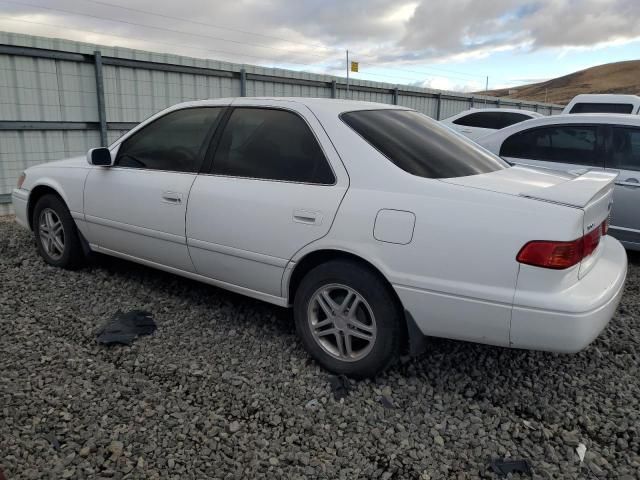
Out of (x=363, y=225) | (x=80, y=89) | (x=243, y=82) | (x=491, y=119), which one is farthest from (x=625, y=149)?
(x=80, y=89)

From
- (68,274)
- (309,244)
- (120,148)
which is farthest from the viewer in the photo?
(68,274)

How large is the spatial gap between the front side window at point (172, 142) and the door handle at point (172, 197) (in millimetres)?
190

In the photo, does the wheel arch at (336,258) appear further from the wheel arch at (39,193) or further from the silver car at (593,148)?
the silver car at (593,148)

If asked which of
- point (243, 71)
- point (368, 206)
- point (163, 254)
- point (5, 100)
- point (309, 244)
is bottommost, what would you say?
point (163, 254)

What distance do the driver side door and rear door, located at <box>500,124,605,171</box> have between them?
358 cm

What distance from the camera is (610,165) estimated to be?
5.36 m

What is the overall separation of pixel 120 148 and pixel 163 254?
1.03 meters

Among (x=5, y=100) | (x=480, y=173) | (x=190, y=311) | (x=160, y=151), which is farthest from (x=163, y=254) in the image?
(x=5, y=100)

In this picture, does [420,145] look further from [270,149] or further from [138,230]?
[138,230]

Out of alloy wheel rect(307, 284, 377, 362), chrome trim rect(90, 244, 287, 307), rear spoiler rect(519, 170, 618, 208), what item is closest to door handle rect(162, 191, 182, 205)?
chrome trim rect(90, 244, 287, 307)

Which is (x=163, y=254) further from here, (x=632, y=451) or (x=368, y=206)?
(x=632, y=451)

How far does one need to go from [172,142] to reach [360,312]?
1983 millimetres

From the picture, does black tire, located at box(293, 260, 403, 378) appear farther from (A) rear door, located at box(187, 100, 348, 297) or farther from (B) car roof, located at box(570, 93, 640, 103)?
(B) car roof, located at box(570, 93, 640, 103)

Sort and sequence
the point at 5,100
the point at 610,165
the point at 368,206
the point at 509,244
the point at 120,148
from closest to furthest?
1. the point at 509,244
2. the point at 368,206
3. the point at 120,148
4. the point at 610,165
5. the point at 5,100
